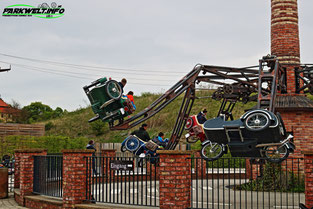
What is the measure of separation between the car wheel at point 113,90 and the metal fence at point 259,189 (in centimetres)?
359

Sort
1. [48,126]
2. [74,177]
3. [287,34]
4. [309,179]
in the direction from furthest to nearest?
1. [48,126]
2. [287,34]
3. [74,177]
4. [309,179]

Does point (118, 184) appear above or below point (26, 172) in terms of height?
below

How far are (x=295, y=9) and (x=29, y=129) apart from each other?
77.7ft

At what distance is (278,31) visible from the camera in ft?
53.6

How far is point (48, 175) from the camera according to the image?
12.0 meters

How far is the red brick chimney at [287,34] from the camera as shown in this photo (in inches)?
635

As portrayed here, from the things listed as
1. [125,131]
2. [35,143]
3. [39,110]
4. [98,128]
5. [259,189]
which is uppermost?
[39,110]

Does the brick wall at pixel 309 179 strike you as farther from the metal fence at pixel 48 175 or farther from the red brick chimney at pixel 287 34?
the red brick chimney at pixel 287 34

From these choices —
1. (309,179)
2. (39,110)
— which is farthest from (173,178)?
(39,110)

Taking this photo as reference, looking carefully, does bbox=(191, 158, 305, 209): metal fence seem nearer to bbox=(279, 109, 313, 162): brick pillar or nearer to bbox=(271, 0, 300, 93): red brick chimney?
bbox=(279, 109, 313, 162): brick pillar

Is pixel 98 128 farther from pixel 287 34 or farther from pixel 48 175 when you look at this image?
pixel 48 175

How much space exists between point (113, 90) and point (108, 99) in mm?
356

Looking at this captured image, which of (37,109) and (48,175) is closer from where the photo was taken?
(48,175)

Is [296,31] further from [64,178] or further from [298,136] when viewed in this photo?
[64,178]
